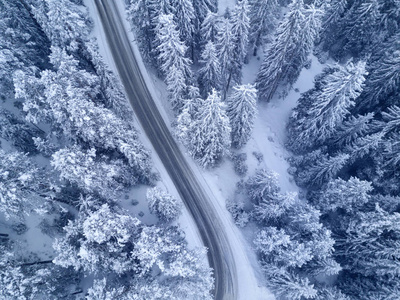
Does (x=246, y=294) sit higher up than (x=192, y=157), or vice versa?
(x=192, y=157)

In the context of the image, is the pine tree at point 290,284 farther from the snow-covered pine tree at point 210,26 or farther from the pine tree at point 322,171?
the snow-covered pine tree at point 210,26

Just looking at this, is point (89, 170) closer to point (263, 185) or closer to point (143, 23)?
point (263, 185)

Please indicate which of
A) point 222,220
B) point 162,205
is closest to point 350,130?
point 222,220

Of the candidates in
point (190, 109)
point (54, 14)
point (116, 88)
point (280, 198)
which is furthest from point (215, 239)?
point (54, 14)

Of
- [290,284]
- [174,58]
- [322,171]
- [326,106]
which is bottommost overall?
[290,284]

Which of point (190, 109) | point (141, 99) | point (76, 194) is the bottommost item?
point (76, 194)

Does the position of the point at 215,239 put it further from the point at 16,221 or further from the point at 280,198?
the point at 16,221
